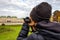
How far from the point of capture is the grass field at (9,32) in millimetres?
2852

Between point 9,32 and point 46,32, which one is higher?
point 46,32

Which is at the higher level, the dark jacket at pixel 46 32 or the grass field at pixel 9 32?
the dark jacket at pixel 46 32

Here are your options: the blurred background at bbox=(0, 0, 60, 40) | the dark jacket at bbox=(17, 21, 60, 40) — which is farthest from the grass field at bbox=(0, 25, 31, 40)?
the dark jacket at bbox=(17, 21, 60, 40)

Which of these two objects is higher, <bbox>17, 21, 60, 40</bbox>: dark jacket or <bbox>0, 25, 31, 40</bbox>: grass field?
<bbox>17, 21, 60, 40</bbox>: dark jacket

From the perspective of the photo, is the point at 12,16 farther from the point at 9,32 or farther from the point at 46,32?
the point at 46,32

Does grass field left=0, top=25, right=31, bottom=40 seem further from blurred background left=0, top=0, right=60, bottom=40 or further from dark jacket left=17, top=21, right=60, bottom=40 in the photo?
dark jacket left=17, top=21, right=60, bottom=40

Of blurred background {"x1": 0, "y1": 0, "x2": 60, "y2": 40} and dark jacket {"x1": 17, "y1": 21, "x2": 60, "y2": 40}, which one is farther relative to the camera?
blurred background {"x1": 0, "y1": 0, "x2": 60, "y2": 40}

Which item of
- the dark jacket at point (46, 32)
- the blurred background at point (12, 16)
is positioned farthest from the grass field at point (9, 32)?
the dark jacket at point (46, 32)

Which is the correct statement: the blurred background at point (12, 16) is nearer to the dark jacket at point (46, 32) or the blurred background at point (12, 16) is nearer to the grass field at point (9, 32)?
the grass field at point (9, 32)

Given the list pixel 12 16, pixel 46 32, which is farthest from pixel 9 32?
pixel 46 32

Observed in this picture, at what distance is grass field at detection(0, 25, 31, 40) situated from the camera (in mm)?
2852

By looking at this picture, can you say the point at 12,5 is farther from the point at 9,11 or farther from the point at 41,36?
the point at 41,36

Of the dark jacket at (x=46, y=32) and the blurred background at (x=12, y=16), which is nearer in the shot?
the dark jacket at (x=46, y=32)

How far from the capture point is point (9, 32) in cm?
291
